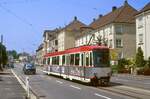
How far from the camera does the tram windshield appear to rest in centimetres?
3141

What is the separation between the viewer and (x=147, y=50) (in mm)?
64750

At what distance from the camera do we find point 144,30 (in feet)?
217

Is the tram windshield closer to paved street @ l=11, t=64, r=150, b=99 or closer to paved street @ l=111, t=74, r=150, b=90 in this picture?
paved street @ l=11, t=64, r=150, b=99

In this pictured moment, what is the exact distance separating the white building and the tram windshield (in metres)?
33.7

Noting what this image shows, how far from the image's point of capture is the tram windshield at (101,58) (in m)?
31.4

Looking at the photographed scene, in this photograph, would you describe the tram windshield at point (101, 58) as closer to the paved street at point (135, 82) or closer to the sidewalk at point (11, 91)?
the paved street at point (135, 82)

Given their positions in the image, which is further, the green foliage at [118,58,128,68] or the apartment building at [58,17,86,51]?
the apartment building at [58,17,86,51]

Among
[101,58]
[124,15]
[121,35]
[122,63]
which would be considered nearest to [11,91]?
[101,58]

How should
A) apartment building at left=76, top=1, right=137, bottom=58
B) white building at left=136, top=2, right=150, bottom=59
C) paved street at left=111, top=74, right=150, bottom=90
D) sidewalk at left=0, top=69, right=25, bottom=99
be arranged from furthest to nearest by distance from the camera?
apartment building at left=76, top=1, right=137, bottom=58, white building at left=136, top=2, right=150, bottom=59, paved street at left=111, top=74, right=150, bottom=90, sidewalk at left=0, top=69, right=25, bottom=99

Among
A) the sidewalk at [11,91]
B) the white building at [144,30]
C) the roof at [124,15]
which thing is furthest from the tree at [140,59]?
the sidewalk at [11,91]

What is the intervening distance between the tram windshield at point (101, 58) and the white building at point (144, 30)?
110ft

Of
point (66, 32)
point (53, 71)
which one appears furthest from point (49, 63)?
point (66, 32)

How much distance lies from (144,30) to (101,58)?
117 ft

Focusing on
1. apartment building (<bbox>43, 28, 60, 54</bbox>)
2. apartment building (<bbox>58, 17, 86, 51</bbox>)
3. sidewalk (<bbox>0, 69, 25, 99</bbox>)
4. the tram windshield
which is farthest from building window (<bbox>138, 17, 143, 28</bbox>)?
apartment building (<bbox>43, 28, 60, 54</bbox>)
